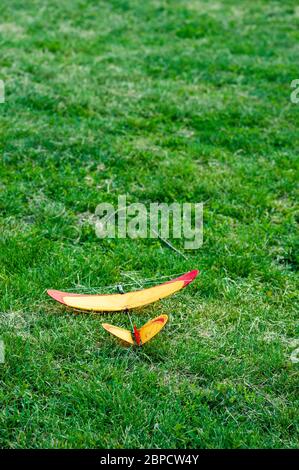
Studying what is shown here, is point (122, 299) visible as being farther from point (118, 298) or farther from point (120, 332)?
point (120, 332)

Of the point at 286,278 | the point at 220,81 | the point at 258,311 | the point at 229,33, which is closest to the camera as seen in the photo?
the point at 258,311

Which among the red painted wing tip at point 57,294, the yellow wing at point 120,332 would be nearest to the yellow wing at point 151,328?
the yellow wing at point 120,332

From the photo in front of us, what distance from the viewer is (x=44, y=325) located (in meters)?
3.21

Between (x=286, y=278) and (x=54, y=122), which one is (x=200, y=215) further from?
(x=54, y=122)

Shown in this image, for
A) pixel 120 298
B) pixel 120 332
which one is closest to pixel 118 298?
pixel 120 298

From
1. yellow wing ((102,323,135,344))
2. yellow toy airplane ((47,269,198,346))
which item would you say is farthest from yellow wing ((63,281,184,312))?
yellow wing ((102,323,135,344))

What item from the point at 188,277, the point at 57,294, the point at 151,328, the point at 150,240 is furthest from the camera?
the point at 150,240

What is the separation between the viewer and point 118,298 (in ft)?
11.0

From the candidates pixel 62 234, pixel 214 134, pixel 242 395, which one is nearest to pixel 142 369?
pixel 242 395

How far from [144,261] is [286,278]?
85 centimetres

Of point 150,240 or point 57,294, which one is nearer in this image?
point 57,294

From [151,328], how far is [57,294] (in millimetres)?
589

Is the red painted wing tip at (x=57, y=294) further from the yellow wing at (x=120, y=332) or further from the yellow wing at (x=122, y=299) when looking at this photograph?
the yellow wing at (x=120, y=332)

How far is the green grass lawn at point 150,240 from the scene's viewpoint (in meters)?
2.73
